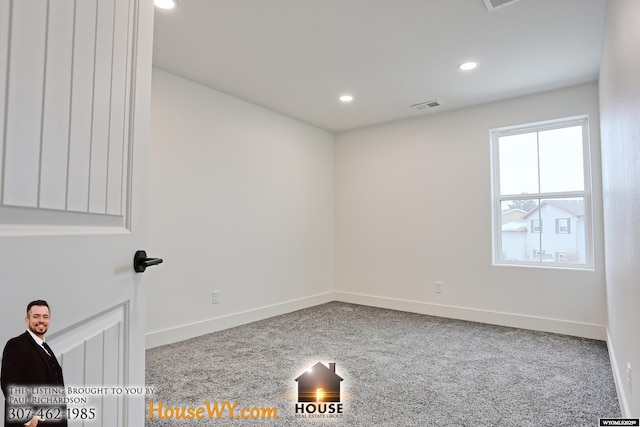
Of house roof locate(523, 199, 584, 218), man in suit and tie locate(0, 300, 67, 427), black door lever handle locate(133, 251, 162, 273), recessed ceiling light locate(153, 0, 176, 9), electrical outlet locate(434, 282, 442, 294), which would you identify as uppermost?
recessed ceiling light locate(153, 0, 176, 9)

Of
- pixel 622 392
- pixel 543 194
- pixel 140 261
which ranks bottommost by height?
pixel 622 392

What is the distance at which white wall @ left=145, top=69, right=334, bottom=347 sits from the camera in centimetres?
328

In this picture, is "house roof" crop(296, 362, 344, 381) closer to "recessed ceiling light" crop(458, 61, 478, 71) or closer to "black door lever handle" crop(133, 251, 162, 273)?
"black door lever handle" crop(133, 251, 162, 273)

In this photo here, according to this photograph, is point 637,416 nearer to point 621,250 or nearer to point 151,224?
point 621,250

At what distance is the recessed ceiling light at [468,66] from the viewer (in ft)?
10.4

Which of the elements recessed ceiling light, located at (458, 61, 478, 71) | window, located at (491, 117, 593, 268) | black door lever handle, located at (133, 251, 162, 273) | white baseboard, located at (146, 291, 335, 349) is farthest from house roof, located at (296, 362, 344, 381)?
recessed ceiling light, located at (458, 61, 478, 71)

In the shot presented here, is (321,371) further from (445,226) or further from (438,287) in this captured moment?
(445,226)

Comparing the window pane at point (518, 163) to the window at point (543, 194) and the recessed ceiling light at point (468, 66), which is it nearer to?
the window at point (543, 194)

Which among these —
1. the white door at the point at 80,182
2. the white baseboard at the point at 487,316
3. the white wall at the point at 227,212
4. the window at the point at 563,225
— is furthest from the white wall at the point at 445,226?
the white door at the point at 80,182

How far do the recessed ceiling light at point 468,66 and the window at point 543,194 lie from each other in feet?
3.88

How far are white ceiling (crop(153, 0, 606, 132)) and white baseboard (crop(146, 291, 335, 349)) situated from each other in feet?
7.99

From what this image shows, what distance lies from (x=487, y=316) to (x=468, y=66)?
272 centimetres

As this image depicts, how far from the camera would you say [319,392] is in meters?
2.24

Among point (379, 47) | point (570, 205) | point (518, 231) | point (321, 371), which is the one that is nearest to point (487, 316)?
point (518, 231)
